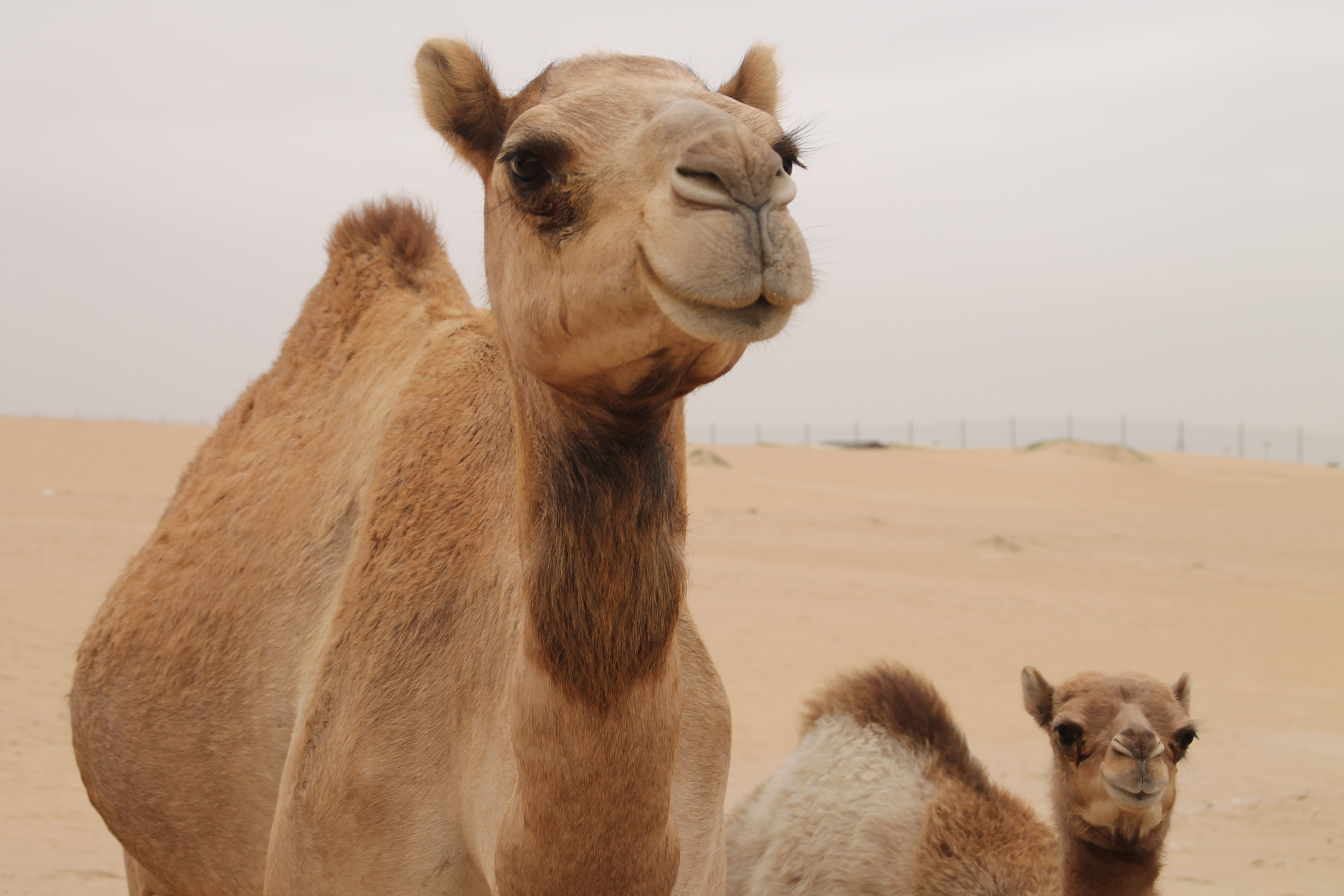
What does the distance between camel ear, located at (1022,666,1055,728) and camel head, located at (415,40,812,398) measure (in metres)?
3.35

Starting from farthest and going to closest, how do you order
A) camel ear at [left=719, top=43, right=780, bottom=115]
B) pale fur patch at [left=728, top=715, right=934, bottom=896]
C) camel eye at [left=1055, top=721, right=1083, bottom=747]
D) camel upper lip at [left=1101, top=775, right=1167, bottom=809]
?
pale fur patch at [left=728, top=715, right=934, bottom=896]
camel eye at [left=1055, top=721, right=1083, bottom=747]
camel upper lip at [left=1101, top=775, right=1167, bottom=809]
camel ear at [left=719, top=43, right=780, bottom=115]

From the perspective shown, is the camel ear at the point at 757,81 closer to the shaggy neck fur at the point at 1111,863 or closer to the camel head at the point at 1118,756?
the camel head at the point at 1118,756

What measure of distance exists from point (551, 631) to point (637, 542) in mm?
228

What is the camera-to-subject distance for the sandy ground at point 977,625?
7.48m

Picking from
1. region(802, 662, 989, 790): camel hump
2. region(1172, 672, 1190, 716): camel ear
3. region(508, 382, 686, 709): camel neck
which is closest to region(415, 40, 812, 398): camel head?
region(508, 382, 686, 709): camel neck

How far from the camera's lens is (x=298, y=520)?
3752 millimetres

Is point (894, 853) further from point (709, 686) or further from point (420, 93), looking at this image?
point (420, 93)

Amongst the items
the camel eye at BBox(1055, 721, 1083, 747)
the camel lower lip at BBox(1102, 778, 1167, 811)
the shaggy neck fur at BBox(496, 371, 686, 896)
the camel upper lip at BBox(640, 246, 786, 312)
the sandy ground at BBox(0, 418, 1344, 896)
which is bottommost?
the sandy ground at BBox(0, 418, 1344, 896)

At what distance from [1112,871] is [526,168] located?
3.51m

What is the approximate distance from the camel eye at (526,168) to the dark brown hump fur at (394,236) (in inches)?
100

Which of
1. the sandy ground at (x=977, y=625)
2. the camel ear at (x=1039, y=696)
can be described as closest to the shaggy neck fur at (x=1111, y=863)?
the camel ear at (x=1039, y=696)

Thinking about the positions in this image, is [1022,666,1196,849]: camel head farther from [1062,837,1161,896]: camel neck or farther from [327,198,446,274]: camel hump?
[327,198,446,274]: camel hump

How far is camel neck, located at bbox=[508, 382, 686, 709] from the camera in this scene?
82.7 inches

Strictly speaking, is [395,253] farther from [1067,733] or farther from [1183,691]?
[1183,691]
